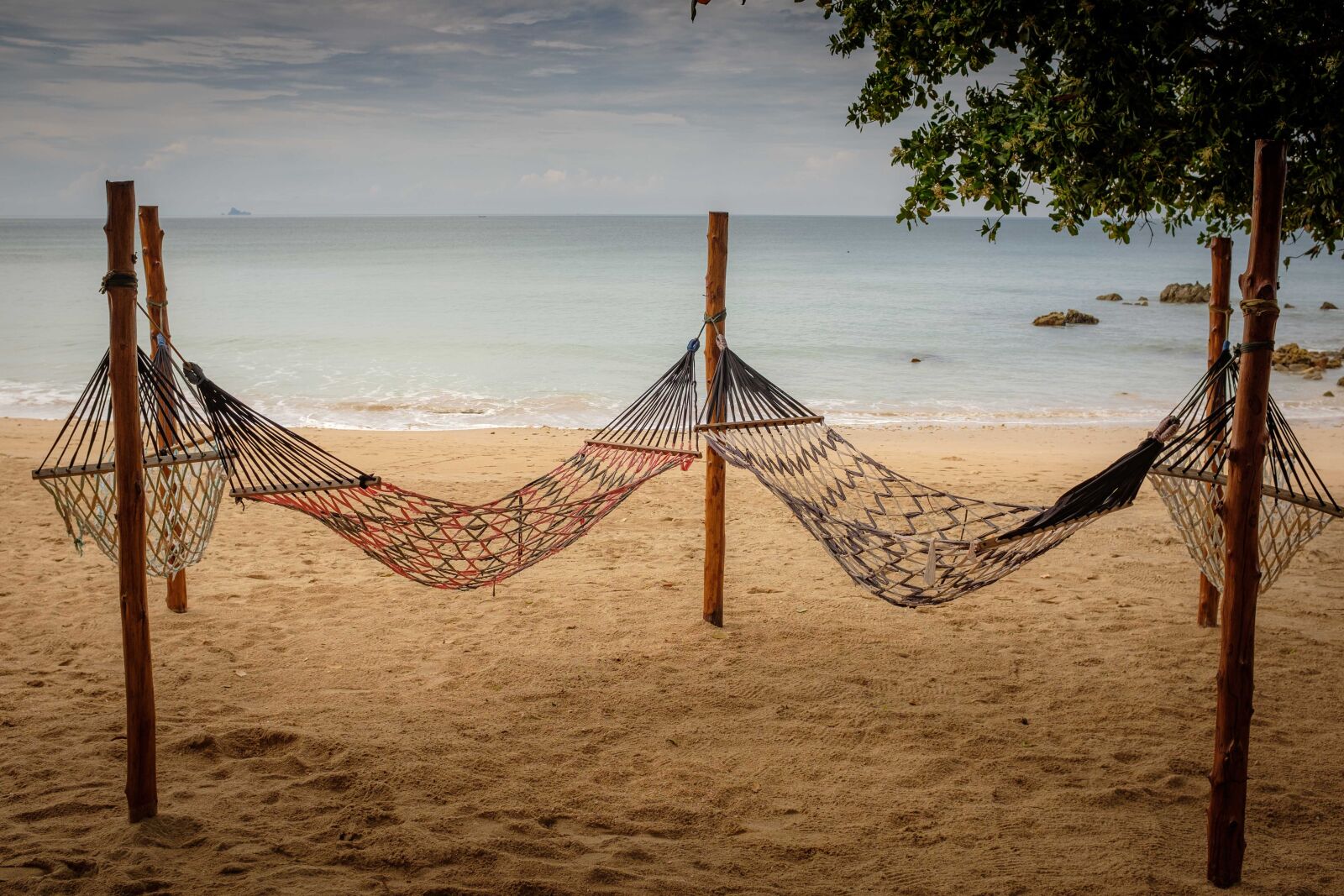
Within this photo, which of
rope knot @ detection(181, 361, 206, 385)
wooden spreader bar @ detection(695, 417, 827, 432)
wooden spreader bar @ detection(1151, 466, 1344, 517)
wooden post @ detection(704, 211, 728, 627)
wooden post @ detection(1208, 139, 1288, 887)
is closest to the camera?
wooden post @ detection(1208, 139, 1288, 887)

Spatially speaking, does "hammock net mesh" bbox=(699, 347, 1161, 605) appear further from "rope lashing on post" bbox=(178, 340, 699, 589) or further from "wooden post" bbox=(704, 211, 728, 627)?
"rope lashing on post" bbox=(178, 340, 699, 589)

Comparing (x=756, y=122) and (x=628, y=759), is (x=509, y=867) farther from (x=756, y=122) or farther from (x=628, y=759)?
(x=756, y=122)

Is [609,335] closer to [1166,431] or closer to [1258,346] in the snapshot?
[1166,431]

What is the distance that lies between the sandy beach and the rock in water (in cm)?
1876

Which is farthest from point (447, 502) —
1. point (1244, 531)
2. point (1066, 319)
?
point (1066, 319)

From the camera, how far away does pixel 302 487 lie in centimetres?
296

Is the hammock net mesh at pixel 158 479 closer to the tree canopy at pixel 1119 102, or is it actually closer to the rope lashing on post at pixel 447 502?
the rope lashing on post at pixel 447 502

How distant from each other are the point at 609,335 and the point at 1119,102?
13.6 metres

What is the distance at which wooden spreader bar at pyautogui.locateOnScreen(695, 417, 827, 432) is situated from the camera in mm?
3357

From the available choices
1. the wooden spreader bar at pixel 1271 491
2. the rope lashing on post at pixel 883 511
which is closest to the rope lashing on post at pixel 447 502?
the rope lashing on post at pixel 883 511

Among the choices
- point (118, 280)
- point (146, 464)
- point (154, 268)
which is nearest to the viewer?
point (118, 280)

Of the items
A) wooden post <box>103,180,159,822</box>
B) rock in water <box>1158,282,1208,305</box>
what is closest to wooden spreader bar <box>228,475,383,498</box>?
wooden post <box>103,180,159,822</box>

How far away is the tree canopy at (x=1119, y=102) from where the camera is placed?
254cm

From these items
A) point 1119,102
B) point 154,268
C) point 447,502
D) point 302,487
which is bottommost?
point 447,502
